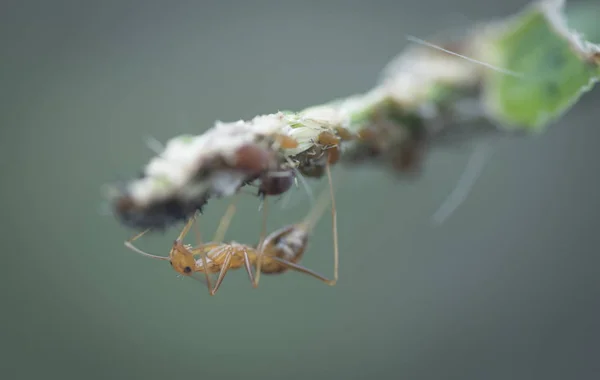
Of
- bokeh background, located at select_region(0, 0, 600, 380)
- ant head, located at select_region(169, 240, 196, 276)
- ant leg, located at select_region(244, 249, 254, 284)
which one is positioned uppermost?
bokeh background, located at select_region(0, 0, 600, 380)

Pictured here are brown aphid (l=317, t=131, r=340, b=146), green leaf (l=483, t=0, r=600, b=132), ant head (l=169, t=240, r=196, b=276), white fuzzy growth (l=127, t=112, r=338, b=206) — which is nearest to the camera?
white fuzzy growth (l=127, t=112, r=338, b=206)

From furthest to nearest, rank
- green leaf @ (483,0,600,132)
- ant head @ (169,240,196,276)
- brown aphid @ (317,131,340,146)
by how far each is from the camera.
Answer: ant head @ (169,240,196,276)
green leaf @ (483,0,600,132)
brown aphid @ (317,131,340,146)

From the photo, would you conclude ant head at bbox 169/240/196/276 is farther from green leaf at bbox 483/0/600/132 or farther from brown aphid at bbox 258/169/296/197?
green leaf at bbox 483/0/600/132

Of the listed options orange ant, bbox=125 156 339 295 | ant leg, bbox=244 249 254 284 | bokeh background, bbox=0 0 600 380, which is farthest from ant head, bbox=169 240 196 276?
bokeh background, bbox=0 0 600 380

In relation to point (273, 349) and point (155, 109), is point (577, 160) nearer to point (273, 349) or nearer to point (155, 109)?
point (273, 349)

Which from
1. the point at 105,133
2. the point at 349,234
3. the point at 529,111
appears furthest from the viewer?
the point at 105,133

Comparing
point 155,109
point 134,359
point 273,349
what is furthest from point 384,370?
point 155,109

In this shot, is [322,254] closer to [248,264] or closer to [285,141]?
[248,264]

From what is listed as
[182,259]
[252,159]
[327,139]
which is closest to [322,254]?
[182,259]
